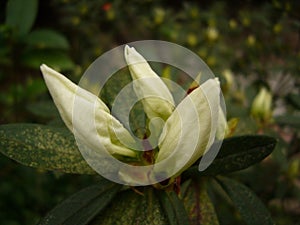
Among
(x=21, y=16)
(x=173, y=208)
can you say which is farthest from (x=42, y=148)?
(x=21, y=16)

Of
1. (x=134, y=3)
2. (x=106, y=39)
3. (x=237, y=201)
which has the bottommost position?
(x=106, y=39)

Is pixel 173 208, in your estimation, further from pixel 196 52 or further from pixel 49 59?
pixel 196 52

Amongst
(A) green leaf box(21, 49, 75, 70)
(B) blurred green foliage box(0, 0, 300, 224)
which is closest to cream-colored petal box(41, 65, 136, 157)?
(B) blurred green foliage box(0, 0, 300, 224)

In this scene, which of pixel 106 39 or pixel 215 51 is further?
pixel 106 39

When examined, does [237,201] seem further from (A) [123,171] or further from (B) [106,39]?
(B) [106,39]

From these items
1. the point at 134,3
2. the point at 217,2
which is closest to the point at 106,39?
the point at 134,3

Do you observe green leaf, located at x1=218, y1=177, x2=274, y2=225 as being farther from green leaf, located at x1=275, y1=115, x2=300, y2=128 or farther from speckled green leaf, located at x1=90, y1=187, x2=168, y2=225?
green leaf, located at x1=275, y1=115, x2=300, y2=128

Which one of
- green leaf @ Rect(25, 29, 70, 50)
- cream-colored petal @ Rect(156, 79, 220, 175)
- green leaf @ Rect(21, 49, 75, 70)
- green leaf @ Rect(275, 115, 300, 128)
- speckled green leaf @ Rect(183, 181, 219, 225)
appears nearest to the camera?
cream-colored petal @ Rect(156, 79, 220, 175)
